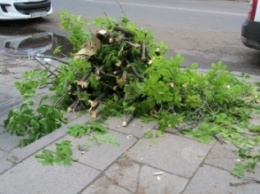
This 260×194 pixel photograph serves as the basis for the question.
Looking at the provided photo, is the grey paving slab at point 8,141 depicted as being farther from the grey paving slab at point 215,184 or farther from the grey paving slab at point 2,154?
the grey paving slab at point 215,184

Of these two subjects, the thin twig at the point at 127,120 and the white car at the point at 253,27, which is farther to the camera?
the white car at the point at 253,27

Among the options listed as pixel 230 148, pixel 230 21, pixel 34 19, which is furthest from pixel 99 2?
pixel 230 148

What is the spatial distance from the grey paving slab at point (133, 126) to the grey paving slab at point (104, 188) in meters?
0.81

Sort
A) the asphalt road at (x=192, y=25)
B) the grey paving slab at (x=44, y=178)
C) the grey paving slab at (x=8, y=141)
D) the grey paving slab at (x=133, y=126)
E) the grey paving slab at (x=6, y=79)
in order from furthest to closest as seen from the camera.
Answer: the asphalt road at (x=192, y=25) → the grey paving slab at (x=6, y=79) → the grey paving slab at (x=133, y=126) → the grey paving slab at (x=8, y=141) → the grey paving slab at (x=44, y=178)

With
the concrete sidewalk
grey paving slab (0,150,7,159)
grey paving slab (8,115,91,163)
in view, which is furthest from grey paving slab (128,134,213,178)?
grey paving slab (0,150,7,159)

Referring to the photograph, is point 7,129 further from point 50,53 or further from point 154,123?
point 50,53

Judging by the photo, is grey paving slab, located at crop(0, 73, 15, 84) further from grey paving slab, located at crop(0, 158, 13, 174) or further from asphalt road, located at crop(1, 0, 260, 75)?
grey paving slab, located at crop(0, 158, 13, 174)

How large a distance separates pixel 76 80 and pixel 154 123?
3.30 ft

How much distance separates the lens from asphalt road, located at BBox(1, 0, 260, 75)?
23.4 feet

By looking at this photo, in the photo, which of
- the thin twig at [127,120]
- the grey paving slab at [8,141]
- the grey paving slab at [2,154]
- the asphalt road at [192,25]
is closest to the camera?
the grey paving slab at [2,154]

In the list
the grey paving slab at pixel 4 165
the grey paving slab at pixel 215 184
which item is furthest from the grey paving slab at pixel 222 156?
the grey paving slab at pixel 4 165

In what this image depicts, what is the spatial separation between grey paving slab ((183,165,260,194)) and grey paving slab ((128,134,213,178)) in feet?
0.32

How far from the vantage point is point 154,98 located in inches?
145

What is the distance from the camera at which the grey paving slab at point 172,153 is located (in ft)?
9.71
